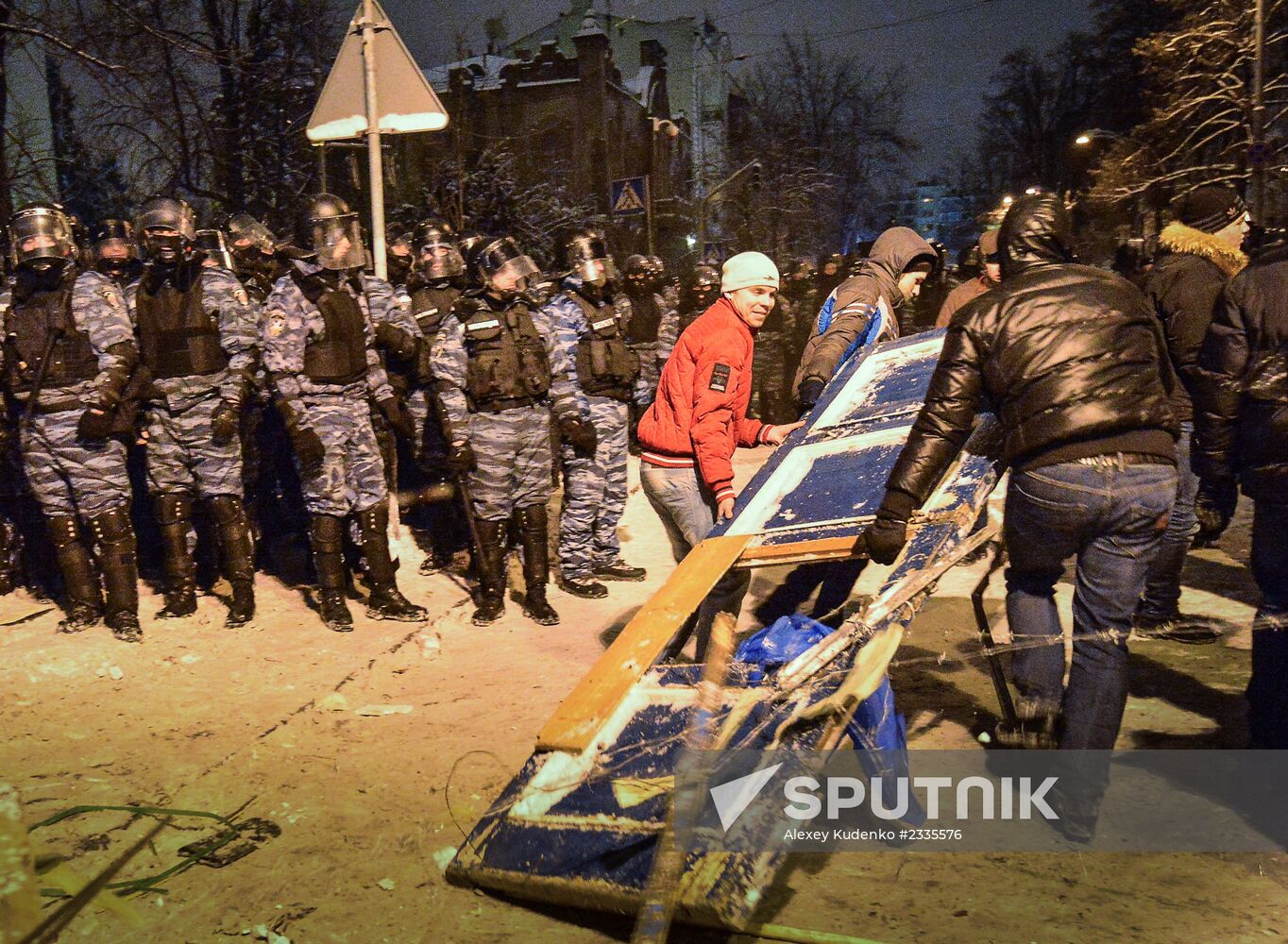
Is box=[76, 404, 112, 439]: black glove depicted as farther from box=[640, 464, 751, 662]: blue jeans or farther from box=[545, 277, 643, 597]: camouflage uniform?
box=[640, 464, 751, 662]: blue jeans

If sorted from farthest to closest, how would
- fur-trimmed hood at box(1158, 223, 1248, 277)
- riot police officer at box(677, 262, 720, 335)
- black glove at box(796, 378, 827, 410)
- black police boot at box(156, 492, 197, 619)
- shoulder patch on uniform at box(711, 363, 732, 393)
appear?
1. riot police officer at box(677, 262, 720, 335)
2. black police boot at box(156, 492, 197, 619)
3. black glove at box(796, 378, 827, 410)
4. fur-trimmed hood at box(1158, 223, 1248, 277)
5. shoulder patch on uniform at box(711, 363, 732, 393)

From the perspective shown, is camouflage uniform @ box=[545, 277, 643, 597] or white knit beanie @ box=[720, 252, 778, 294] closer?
white knit beanie @ box=[720, 252, 778, 294]

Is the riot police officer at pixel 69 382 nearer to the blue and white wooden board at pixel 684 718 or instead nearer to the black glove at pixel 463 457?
the black glove at pixel 463 457

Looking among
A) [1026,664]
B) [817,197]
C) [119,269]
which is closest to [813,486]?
[1026,664]

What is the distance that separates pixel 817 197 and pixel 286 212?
84.7ft

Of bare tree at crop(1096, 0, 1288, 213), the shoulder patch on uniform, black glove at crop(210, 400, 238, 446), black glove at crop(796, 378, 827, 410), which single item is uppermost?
bare tree at crop(1096, 0, 1288, 213)

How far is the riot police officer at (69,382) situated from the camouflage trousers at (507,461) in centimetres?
210

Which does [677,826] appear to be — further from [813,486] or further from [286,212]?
[286,212]

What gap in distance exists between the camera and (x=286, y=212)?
18.6m

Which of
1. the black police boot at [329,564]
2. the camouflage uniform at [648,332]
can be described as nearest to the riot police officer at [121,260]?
the black police boot at [329,564]

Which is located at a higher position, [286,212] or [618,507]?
[286,212]

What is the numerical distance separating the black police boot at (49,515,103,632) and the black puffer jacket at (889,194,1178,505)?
5.09m

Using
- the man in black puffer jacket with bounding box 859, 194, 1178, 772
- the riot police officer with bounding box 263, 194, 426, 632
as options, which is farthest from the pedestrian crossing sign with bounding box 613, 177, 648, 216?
the man in black puffer jacket with bounding box 859, 194, 1178, 772

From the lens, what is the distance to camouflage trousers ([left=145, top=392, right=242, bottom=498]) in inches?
249
